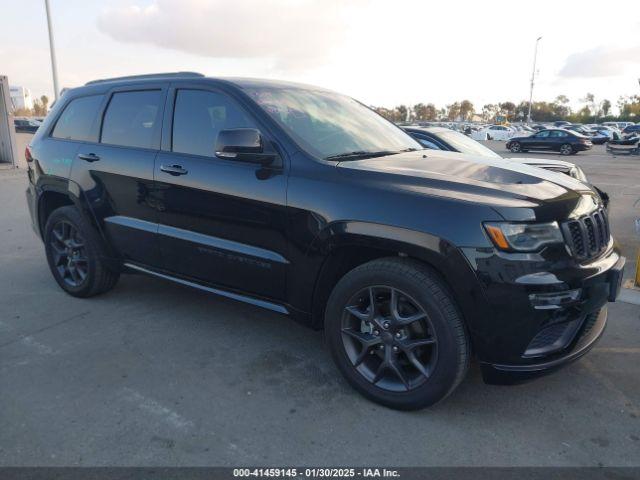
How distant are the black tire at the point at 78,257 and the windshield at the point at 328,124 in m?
1.95

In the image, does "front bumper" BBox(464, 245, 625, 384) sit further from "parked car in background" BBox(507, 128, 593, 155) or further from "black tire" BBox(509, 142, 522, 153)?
"black tire" BBox(509, 142, 522, 153)

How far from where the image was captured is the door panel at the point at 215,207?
125 inches

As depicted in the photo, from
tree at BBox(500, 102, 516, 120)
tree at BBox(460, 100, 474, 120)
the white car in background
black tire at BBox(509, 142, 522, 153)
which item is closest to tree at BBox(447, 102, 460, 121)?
tree at BBox(460, 100, 474, 120)

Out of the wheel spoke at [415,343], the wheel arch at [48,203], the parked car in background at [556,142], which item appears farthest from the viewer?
the parked car in background at [556,142]

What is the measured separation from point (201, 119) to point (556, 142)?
87.3ft

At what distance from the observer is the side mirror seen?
3029 mm

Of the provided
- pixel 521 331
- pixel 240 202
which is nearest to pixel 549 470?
pixel 521 331

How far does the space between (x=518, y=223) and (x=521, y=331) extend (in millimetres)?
525

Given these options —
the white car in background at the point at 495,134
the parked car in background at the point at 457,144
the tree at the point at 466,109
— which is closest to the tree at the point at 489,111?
the tree at the point at 466,109

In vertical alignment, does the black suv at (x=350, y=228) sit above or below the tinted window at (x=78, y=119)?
below

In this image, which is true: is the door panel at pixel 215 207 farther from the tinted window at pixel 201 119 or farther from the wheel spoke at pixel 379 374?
the wheel spoke at pixel 379 374

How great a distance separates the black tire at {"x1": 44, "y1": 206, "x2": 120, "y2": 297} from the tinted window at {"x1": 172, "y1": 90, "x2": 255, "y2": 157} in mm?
1276

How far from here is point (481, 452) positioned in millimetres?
2562

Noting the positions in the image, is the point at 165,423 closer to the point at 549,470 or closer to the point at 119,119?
the point at 549,470
